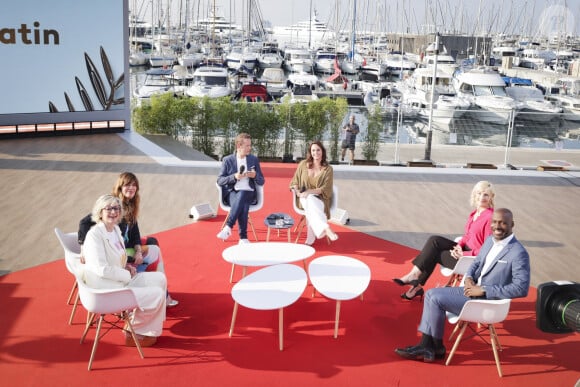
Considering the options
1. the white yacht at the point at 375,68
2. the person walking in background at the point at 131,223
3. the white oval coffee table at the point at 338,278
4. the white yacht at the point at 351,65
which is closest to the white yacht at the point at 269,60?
the white yacht at the point at 351,65

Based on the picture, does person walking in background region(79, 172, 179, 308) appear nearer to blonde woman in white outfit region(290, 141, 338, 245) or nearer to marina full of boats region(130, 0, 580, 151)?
blonde woman in white outfit region(290, 141, 338, 245)

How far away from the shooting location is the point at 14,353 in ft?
13.9

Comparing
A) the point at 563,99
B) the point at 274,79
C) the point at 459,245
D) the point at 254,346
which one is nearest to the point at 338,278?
the point at 254,346

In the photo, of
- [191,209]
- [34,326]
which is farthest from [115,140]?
[34,326]

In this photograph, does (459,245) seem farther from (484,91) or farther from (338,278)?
(484,91)

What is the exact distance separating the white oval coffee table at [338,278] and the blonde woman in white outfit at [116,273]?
120 cm

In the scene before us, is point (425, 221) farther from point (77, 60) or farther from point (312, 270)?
point (77, 60)

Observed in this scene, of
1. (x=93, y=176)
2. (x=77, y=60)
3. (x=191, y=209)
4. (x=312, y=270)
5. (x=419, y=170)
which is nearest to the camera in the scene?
(x=312, y=270)

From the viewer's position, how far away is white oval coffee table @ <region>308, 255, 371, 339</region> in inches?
179

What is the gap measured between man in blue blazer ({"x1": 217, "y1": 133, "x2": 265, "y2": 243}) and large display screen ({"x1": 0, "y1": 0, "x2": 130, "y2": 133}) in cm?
653

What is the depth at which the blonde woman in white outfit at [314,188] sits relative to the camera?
6.30m

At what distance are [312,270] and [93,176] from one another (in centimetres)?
521

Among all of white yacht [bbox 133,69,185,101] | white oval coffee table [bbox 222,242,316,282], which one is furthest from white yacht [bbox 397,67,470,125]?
white oval coffee table [bbox 222,242,316,282]

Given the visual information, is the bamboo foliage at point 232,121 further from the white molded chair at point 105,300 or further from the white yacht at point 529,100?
the white yacht at point 529,100
